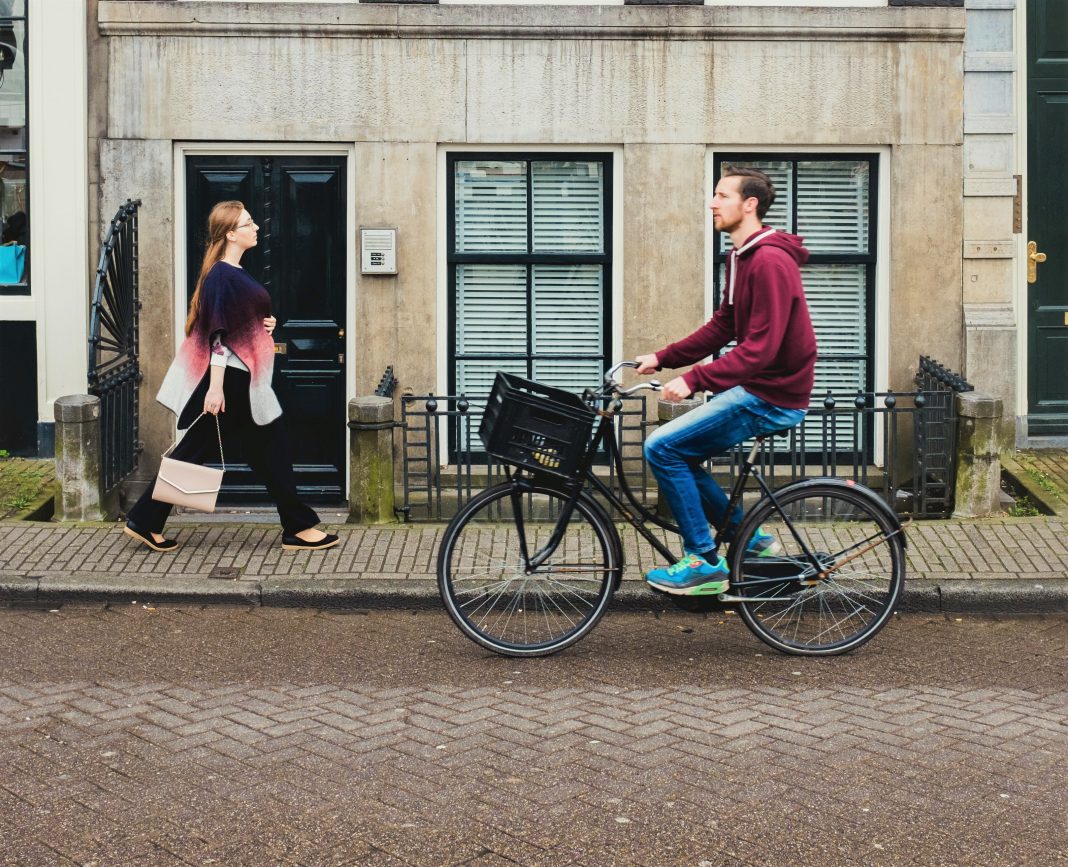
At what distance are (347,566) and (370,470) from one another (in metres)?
1.14

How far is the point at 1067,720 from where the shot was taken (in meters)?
5.71

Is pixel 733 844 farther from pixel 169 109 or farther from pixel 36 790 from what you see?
pixel 169 109

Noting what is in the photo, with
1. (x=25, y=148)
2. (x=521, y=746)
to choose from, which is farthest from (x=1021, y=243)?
(x=521, y=746)

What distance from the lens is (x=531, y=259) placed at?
11000mm

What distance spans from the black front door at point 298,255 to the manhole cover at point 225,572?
2.74 metres

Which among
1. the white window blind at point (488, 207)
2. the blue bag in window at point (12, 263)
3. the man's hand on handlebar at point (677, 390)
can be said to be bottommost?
the man's hand on handlebar at point (677, 390)

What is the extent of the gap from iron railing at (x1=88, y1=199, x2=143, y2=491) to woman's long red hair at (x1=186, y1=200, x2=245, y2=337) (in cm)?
111

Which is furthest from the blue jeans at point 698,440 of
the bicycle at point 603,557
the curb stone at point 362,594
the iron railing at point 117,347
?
the iron railing at point 117,347

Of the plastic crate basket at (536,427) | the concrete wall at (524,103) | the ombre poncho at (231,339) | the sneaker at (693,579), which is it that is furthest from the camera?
the concrete wall at (524,103)

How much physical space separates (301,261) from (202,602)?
365cm

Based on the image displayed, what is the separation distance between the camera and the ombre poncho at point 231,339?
329 inches

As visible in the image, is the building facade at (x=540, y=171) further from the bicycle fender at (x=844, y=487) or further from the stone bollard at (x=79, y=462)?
the bicycle fender at (x=844, y=487)

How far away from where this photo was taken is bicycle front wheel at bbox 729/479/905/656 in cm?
667

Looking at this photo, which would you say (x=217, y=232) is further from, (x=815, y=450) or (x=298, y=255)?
(x=815, y=450)
